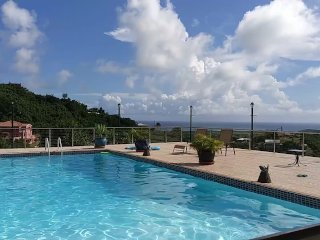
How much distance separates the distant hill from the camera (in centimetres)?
3656

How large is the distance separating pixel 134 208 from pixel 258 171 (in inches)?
132

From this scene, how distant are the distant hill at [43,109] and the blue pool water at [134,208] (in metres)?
24.8

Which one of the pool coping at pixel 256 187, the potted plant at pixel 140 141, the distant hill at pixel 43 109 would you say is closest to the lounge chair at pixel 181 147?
the potted plant at pixel 140 141

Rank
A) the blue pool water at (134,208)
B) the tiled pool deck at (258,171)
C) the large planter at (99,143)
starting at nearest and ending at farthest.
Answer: the blue pool water at (134,208) → the tiled pool deck at (258,171) → the large planter at (99,143)

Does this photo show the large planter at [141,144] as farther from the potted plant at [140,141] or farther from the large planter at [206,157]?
the large planter at [206,157]

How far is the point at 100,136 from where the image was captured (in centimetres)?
1505

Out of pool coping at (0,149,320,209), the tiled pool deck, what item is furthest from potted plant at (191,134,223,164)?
pool coping at (0,149,320,209)

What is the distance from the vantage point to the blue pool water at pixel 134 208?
545cm

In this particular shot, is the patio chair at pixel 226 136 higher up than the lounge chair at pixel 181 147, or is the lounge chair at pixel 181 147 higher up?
the patio chair at pixel 226 136

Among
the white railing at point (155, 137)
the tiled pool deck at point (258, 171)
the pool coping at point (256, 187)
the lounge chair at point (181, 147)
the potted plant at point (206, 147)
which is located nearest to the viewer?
the pool coping at point (256, 187)

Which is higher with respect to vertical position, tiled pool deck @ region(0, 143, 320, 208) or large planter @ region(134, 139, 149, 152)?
large planter @ region(134, 139, 149, 152)

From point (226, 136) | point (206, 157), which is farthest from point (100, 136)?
point (206, 157)

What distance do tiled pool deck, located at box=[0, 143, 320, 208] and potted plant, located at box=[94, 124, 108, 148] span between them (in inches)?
65.3

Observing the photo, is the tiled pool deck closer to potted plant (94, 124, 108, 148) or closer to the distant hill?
potted plant (94, 124, 108, 148)
